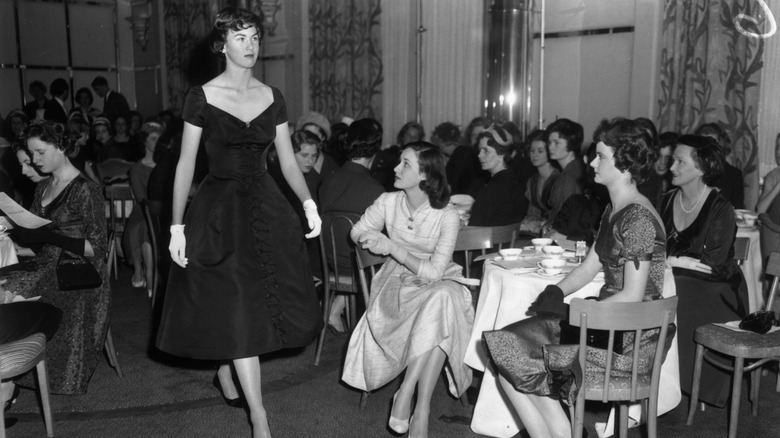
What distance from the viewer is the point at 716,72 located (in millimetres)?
6062

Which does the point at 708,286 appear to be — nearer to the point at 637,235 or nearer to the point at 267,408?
the point at 637,235

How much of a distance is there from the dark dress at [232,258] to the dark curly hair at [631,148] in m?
1.26

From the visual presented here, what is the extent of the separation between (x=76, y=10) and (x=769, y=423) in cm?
1150

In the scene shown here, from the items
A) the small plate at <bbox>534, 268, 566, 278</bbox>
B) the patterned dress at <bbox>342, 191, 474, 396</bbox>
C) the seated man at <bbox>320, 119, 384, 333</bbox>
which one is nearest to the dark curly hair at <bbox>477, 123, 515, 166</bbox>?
the seated man at <bbox>320, 119, 384, 333</bbox>

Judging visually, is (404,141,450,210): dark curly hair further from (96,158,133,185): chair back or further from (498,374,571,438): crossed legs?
(96,158,133,185): chair back

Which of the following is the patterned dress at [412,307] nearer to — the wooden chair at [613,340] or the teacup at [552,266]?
the teacup at [552,266]

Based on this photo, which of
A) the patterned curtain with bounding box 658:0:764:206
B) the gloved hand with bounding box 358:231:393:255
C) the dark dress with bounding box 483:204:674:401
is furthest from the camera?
the patterned curtain with bounding box 658:0:764:206

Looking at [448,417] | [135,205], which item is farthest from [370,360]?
[135,205]

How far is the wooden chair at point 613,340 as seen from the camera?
2471mm

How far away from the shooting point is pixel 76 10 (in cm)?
1195

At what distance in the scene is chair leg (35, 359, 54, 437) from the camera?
308cm

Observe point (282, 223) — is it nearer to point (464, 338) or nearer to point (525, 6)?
point (464, 338)

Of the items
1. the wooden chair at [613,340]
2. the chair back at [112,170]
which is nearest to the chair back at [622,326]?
the wooden chair at [613,340]

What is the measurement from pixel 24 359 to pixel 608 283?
2173mm
